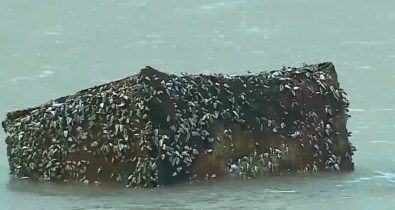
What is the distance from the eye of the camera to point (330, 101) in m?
5.85

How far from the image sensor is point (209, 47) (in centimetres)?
1533

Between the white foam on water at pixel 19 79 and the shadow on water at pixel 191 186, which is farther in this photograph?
the white foam on water at pixel 19 79

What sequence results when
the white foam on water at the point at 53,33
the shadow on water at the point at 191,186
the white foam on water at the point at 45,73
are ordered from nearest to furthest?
the shadow on water at the point at 191,186, the white foam on water at the point at 45,73, the white foam on water at the point at 53,33

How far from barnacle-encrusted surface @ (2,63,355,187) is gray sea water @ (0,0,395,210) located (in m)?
0.17

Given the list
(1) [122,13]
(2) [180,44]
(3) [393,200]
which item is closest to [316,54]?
(2) [180,44]

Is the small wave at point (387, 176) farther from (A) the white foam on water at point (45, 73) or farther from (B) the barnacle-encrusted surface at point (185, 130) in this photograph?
(A) the white foam on water at point (45, 73)

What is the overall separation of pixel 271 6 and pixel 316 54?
3.14 meters

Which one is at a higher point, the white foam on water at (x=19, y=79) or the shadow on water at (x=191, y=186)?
the white foam on water at (x=19, y=79)

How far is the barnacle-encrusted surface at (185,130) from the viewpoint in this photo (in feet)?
16.6

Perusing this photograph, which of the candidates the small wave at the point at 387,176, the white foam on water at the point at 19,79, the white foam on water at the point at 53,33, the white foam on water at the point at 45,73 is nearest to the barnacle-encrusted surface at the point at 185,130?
the small wave at the point at 387,176

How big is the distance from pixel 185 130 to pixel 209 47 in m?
10.3

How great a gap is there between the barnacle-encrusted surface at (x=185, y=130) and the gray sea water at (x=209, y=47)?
17 centimetres

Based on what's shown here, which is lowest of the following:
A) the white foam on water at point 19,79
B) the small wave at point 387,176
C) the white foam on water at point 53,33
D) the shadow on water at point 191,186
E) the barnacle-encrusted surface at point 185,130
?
the shadow on water at point 191,186

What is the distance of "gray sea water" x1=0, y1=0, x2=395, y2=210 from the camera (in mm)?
8438
